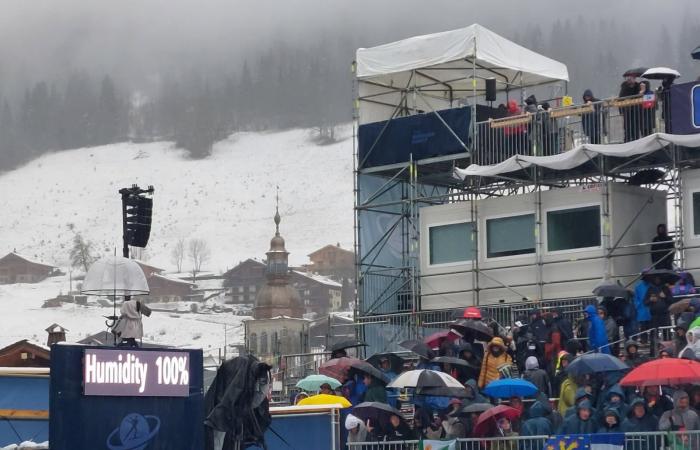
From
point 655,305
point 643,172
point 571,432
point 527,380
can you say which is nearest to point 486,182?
point 643,172

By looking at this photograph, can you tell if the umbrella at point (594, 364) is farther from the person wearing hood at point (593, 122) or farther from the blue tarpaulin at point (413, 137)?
the blue tarpaulin at point (413, 137)

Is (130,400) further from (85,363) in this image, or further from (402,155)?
(402,155)

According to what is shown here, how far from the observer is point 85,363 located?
682 inches

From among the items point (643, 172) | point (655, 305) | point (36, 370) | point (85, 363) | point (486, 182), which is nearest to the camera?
point (85, 363)

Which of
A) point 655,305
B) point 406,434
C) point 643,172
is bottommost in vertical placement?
point 406,434

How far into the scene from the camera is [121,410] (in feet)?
57.7

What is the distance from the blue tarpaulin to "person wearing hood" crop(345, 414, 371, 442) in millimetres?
13945

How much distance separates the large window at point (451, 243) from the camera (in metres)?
34.7

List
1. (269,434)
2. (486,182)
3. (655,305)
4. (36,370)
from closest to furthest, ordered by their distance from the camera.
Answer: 1. (36,370)
2. (269,434)
3. (655,305)
4. (486,182)

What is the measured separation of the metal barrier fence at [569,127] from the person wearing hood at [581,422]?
11873 millimetres

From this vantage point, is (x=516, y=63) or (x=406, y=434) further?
(x=516, y=63)

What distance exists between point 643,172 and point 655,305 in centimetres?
766

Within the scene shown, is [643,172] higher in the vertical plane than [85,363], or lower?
higher

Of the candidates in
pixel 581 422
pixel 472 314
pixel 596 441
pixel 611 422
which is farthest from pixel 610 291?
pixel 596 441
